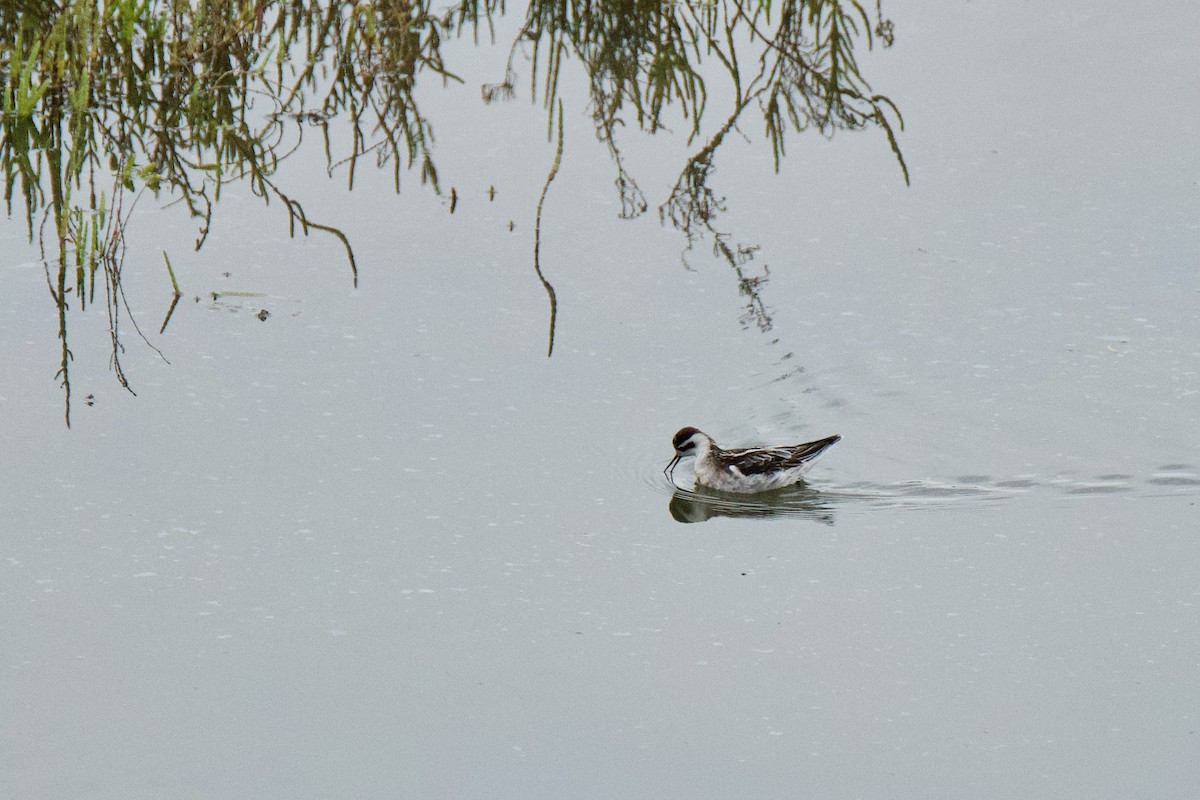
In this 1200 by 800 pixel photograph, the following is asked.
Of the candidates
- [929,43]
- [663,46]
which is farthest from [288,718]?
[929,43]

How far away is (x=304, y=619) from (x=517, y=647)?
57 cm

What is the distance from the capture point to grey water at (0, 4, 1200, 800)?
12.1 ft

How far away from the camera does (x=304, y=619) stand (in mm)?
4188

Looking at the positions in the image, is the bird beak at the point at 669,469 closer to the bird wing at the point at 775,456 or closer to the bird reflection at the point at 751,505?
the bird reflection at the point at 751,505

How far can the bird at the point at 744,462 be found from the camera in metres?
5.22

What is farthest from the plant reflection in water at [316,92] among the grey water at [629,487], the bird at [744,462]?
the bird at [744,462]

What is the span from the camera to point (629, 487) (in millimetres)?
5035

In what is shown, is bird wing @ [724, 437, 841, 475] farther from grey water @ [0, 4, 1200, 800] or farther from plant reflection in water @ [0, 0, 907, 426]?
plant reflection in water @ [0, 0, 907, 426]

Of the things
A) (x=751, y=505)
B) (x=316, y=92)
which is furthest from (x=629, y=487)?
(x=316, y=92)

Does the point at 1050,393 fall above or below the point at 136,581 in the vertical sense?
above

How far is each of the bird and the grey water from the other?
0.08 meters

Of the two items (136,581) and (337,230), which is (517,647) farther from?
(337,230)

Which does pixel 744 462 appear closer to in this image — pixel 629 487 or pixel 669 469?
pixel 669 469

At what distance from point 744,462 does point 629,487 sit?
1.57 feet
